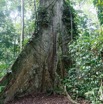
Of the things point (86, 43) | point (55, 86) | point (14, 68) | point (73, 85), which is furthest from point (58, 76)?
point (86, 43)

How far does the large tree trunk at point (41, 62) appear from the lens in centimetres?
667

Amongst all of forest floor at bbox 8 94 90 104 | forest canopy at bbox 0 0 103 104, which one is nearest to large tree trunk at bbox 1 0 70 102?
forest canopy at bbox 0 0 103 104

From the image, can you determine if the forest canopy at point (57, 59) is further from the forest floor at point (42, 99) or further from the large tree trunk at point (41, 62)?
the forest floor at point (42, 99)

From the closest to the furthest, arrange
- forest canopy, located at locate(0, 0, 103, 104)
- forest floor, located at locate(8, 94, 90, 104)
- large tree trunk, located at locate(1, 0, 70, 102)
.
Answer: forest canopy, located at locate(0, 0, 103, 104), forest floor, located at locate(8, 94, 90, 104), large tree trunk, located at locate(1, 0, 70, 102)

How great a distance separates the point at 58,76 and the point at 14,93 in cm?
156

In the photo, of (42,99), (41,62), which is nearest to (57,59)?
(41,62)

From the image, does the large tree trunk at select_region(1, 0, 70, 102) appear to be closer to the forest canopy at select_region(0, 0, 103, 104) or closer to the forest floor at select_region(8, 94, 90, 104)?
the forest canopy at select_region(0, 0, 103, 104)

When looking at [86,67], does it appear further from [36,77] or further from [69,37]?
[69,37]

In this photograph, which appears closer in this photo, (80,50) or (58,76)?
(80,50)

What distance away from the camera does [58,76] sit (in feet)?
23.0

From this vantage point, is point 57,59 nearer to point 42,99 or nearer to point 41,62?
point 41,62

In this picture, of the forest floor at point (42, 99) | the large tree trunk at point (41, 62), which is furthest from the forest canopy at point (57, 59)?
the forest floor at point (42, 99)

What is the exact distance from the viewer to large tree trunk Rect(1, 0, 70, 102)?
6.67 meters

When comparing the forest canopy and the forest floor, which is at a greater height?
the forest canopy
